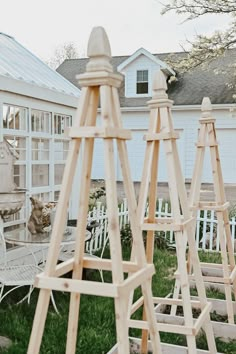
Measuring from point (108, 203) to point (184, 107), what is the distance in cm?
1407

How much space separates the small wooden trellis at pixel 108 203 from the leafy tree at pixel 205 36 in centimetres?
943

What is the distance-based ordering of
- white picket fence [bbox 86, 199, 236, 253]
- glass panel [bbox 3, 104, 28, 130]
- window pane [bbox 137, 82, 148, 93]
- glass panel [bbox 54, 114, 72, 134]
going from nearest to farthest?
glass panel [bbox 3, 104, 28, 130] → glass panel [bbox 54, 114, 72, 134] → white picket fence [bbox 86, 199, 236, 253] → window pane [bbox 137, 82, 148, 93]

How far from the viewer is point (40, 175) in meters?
6.16

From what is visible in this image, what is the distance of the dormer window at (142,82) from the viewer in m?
16.5

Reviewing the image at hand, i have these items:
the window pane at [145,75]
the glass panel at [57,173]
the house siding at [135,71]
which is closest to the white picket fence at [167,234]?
the glass panel at [57,173]

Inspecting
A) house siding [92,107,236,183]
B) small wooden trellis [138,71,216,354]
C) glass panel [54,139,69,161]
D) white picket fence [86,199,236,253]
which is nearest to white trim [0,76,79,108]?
glass panel [54,139,69,161]

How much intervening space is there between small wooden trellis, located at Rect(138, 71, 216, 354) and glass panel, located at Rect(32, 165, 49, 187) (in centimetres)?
307

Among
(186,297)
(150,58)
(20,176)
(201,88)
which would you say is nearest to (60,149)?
(20,176)

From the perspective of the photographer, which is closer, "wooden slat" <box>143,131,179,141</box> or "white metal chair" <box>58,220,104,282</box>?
"wooden slat" <box>143,131,179,141</box>

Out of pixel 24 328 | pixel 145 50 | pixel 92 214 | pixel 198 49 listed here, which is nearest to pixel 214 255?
pixel 92 214

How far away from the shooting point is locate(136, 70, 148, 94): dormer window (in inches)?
648

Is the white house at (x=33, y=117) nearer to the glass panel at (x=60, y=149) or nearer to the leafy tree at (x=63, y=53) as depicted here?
the glass panel at (x=60, y=149)

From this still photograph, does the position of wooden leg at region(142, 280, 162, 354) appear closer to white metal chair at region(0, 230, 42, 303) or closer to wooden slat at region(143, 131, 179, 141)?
wooden slat at region(143, 131, 179, 141)

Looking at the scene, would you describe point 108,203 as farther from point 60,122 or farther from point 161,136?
point 60,122
